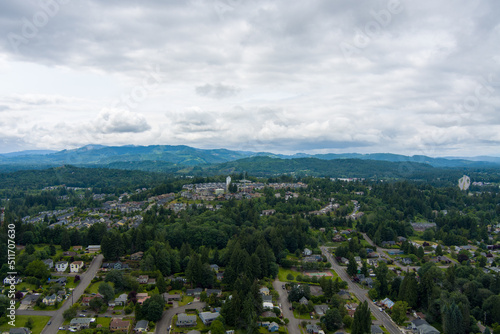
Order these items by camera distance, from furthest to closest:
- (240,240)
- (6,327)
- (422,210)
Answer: (422,210) → (240,240) → (6,327)

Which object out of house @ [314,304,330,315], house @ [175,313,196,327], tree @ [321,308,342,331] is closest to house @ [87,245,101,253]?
house @ [175,313,196,327]

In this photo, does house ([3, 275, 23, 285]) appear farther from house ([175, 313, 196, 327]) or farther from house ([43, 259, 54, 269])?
house ([175, 313, 196, 327])

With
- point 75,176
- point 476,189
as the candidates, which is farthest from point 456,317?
point 75,176

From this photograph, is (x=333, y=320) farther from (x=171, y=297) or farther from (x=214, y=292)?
(x=171, y=297)

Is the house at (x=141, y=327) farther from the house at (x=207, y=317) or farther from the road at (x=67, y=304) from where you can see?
the road at (x=67, y=304)

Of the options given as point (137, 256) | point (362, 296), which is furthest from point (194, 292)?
point (362, 296)

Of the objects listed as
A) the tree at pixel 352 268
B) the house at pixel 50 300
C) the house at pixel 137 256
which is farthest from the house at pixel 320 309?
the house at pixel 50 300

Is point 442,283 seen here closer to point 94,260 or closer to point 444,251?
point 444,251
